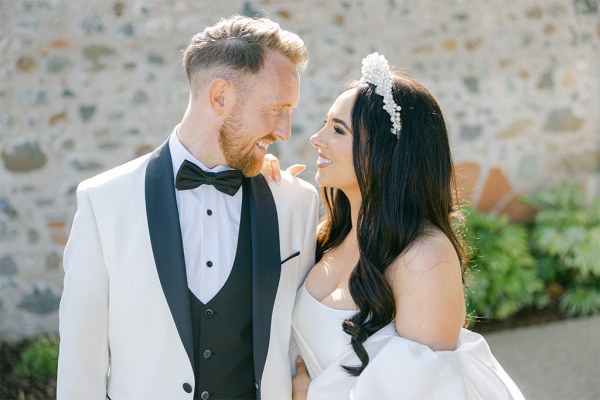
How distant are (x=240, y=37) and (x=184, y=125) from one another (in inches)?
14.9

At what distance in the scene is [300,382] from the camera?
269 centimetres

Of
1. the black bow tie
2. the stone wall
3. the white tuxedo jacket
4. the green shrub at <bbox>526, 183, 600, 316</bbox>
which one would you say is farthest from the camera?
the green shrub at <bbox>526, 183, 600, 316</bbox>

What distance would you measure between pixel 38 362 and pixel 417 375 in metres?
3.16

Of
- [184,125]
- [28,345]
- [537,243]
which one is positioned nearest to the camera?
[184,125]

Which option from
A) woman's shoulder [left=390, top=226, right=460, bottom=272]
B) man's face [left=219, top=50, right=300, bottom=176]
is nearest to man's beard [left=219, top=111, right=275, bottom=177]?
man's face [left=219, top=50, right=300, bottom=176]

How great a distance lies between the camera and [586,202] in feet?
21.3

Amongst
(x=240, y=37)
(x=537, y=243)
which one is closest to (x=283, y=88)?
(x=240, y=37)

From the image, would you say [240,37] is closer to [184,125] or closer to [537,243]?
[184,125]

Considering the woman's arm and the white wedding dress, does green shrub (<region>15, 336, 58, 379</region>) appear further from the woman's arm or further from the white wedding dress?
the woman's arm

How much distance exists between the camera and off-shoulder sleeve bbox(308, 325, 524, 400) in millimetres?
2344

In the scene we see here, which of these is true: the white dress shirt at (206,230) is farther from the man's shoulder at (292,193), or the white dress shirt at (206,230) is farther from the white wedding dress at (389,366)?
the white wedding dress at (389,366)

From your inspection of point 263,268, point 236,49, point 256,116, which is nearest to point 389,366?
point 263,268

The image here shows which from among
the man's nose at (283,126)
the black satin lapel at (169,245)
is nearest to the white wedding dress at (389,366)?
the black satin lapel at (169,245)

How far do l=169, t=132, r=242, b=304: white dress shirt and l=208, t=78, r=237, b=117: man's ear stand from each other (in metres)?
0.19
